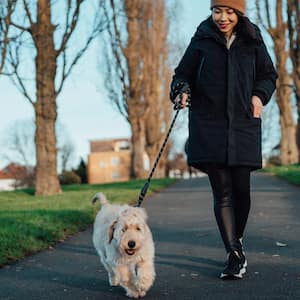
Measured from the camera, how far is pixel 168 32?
3447 cm

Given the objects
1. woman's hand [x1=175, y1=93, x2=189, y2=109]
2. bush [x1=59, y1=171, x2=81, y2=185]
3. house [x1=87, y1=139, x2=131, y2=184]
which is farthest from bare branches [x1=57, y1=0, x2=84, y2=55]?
house [x1=87, y1=139, x2=131, y2=184]

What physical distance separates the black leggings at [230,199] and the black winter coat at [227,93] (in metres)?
0.12

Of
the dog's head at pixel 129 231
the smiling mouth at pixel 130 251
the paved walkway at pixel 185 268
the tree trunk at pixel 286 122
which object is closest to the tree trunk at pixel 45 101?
the paved walkway at pixel 185 268

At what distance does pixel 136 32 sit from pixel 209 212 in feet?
70.7

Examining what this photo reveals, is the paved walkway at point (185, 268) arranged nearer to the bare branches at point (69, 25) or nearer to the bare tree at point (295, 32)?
the bare branches at point (69, 25)

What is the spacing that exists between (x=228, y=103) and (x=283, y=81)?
28.8 m

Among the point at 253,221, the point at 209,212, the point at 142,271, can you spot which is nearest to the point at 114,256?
the point at 142,271

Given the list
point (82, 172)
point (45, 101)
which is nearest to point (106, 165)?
point (82, 172)

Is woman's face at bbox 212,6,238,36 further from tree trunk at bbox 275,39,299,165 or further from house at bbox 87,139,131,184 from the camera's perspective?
house at bbox 87,139,131,184

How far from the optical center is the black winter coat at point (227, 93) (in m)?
5.05

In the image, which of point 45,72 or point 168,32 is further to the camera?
point 168,32

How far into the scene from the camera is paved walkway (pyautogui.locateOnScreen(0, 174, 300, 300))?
4.71m

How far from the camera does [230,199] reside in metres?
5.28

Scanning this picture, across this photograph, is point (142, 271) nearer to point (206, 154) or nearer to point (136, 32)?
point (206, 154)
